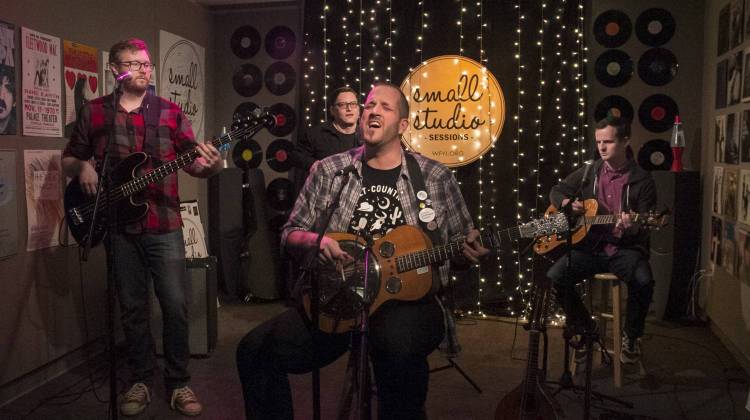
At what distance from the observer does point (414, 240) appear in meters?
2.60

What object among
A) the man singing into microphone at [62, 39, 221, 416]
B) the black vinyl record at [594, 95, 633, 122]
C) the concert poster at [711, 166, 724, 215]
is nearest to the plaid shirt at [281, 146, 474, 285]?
the man singing into microphone at [62, 39, 221, 416]

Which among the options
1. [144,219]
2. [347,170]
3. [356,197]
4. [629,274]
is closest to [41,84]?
[144,219]

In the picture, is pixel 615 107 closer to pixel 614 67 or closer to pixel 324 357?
pixel 614 67

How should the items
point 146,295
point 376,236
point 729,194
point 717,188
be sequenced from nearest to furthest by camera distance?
point 376,236
point 146,295
point 729,194
point 717,188

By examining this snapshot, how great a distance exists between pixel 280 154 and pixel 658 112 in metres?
3.45

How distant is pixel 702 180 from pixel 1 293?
511 cm

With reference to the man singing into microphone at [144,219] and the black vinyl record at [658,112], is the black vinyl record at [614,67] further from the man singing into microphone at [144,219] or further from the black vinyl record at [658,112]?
the man singing into microphone at [144,219]

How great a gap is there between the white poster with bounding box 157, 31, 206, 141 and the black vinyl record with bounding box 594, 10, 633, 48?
3582 mm

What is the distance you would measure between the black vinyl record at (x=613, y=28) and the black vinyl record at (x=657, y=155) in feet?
2.96

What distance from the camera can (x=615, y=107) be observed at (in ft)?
18.2

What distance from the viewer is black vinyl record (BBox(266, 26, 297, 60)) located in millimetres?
6230

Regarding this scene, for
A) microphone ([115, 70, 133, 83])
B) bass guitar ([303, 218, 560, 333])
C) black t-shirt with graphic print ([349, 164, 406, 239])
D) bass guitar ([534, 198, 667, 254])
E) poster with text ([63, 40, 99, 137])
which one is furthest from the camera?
poster with text ([63, 40, 99, 137])

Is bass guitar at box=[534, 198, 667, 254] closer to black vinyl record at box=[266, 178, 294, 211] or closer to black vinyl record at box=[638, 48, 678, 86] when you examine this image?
black vinyl record at box=[638, 48, 678, 86]

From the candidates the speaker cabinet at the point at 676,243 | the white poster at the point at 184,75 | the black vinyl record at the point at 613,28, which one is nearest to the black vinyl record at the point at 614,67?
the black vinyl record at the point at 613,28
